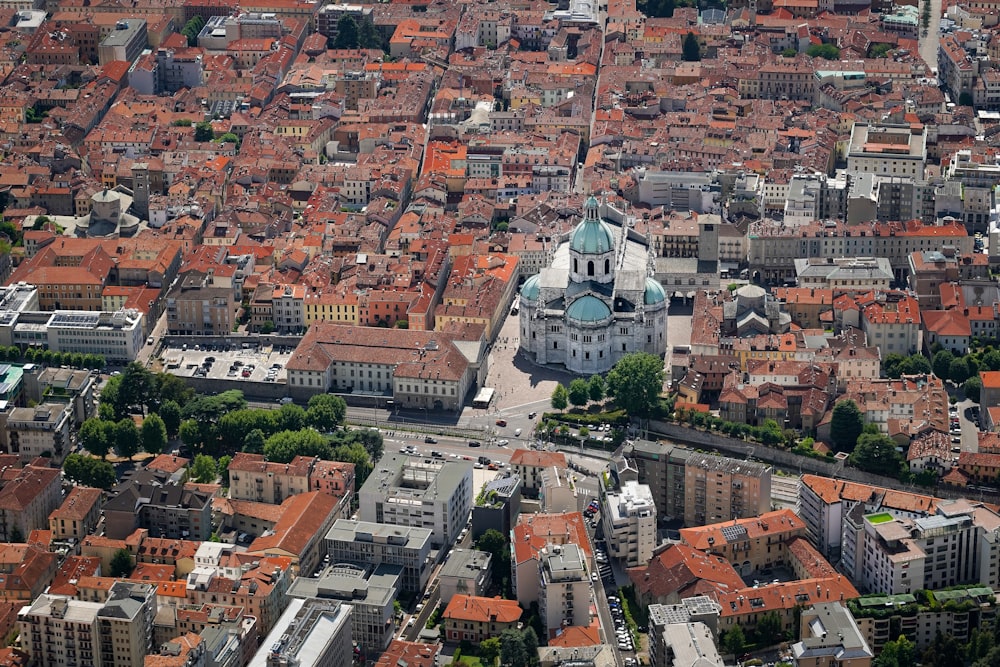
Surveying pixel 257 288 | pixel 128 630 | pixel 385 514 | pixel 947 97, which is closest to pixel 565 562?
pixel 385 514

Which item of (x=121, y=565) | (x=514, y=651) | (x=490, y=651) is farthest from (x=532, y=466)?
(x=121, y=565)

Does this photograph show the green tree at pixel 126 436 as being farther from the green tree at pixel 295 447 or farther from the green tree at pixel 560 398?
the green tree at pixel 560 398

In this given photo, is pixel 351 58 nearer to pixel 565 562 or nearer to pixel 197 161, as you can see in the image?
pixel 197 161

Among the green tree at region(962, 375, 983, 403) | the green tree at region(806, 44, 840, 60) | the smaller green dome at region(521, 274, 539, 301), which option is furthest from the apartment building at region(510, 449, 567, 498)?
the green tree at region(806, 44, 840, 60)

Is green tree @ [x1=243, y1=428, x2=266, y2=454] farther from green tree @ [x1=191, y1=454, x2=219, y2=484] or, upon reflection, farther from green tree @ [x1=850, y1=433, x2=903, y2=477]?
green tree @ [x1=850, y1=433, x2=903, y2=477]

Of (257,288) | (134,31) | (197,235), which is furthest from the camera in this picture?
(134,31)

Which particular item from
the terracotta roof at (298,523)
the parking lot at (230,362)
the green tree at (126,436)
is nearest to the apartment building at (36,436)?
the green tree at (126,436)
